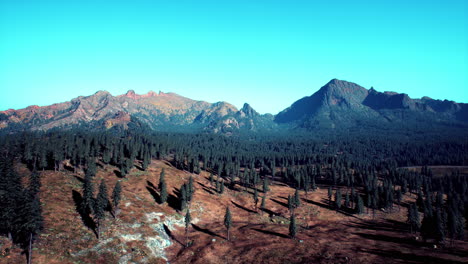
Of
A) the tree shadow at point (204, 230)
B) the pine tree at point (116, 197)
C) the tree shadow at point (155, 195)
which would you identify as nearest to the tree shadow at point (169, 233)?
the tree shadow at point (204, 230)

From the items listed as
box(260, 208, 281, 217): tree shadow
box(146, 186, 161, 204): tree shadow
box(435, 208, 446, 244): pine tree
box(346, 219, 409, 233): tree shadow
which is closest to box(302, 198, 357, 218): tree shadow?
box(346, 219, 409, 233): tree shadow

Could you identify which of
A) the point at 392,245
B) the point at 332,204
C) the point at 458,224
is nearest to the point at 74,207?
the point at 392,245

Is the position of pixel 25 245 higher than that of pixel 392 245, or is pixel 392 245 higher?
pixel 25 245

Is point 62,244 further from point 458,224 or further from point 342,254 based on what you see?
point 458,224

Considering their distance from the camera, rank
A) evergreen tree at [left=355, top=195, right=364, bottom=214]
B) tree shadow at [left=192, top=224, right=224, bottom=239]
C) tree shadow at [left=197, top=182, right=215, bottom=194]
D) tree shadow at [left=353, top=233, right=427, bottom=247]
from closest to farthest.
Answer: tree shadow at [left=353, top=233, right=427, bottom=247] → tree shadow at [left=192, top=224, right=224, bottom=239] → evergreen tree at [left=355, top=195, right=364, bottom=214] → tree shadow at [left=197, top=182, right=215, bottom=194]

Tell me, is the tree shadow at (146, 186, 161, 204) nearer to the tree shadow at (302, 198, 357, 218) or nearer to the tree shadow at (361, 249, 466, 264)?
the tree shadow at (361, 249, 466, 264)

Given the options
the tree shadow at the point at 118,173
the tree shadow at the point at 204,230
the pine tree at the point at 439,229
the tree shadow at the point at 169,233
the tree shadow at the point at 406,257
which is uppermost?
the tree shadow at the point at 118,173

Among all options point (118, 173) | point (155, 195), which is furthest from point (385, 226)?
point (118, 173)

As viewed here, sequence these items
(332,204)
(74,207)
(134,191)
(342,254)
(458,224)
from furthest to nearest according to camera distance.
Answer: (332,204)
(134,191)
(458,224)
(74,207)
(342,254)

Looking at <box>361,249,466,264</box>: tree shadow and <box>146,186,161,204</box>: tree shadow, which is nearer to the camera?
<box>361,249,466,264</box>: tree shadow

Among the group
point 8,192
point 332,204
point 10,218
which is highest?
point 8,192

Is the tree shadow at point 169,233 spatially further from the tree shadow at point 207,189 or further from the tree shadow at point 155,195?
the tree shadow at point 207,189
